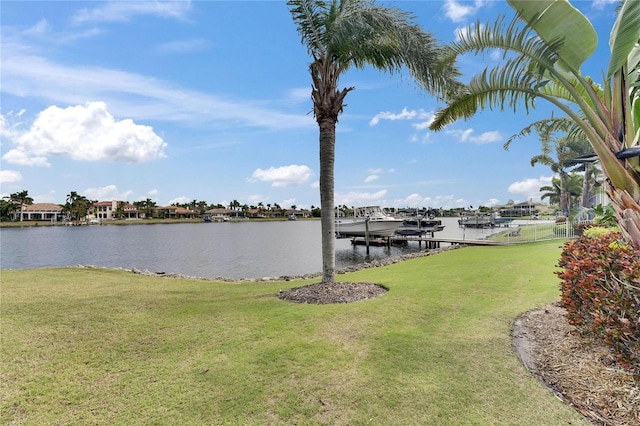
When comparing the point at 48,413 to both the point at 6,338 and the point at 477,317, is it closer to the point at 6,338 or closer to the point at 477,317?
the point at 6,338

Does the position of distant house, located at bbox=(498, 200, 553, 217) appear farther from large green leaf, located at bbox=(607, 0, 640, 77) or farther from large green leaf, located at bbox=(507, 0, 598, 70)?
large green leaf, located at bbox=(607, 0, 640, 77)

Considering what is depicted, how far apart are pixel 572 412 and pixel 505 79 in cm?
500

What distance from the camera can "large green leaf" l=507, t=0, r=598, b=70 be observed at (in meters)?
4.48

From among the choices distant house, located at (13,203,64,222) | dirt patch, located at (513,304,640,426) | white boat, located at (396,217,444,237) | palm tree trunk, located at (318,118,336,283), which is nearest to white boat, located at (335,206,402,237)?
white boat, located at (396,217,444,237)

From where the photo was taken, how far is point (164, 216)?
122062mm

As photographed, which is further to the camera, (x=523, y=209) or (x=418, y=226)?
(x=523, y=209)

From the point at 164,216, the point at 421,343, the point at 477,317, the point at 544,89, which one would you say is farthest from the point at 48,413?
the point at 164,216

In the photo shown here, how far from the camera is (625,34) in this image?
4.22m

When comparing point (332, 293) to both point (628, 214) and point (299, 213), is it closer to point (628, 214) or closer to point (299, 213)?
point (628, 214)

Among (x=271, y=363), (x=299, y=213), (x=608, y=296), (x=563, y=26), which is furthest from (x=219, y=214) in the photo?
(x=608, y=296)

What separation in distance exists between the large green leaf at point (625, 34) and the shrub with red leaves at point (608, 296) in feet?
7.73

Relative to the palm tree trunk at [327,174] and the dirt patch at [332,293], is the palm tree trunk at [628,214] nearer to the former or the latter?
the dirt patch at [332,293]

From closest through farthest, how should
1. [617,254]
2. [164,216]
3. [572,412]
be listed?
1. [572,412]
2. [617,254]
3. [164,216]

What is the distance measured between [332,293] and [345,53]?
17.4ft
